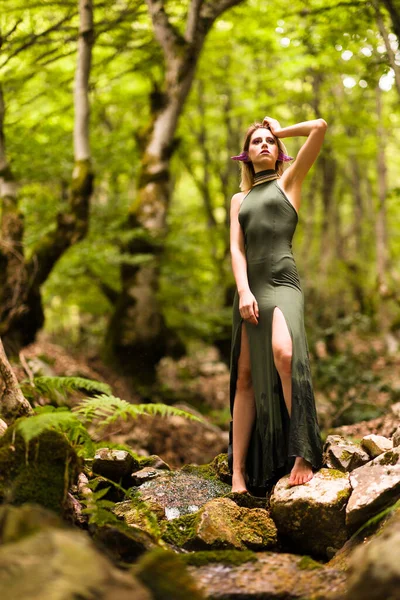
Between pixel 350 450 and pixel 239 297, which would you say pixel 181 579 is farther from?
pixel 239 297

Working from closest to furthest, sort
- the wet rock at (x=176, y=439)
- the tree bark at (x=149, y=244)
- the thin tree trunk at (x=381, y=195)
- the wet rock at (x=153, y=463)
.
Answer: the wet rock at (x=153, y=463)
the wet rock at (x=176, y=439)
the tree bark at (x=149, y=244)
the thin tree trunk at (x=381, y=195)

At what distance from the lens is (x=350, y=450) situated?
3523 millimetres

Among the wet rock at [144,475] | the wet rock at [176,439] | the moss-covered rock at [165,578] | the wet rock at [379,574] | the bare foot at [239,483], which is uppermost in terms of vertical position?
the wet rock at [379,574]

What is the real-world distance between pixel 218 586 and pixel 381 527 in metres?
0.96

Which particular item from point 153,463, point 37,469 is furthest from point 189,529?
point 153,463

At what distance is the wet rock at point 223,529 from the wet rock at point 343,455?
1.96ft

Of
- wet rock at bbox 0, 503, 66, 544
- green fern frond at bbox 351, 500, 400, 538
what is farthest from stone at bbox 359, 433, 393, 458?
wet rock at bbox 0, 503, 66, 544

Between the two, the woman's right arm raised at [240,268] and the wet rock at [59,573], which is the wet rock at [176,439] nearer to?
the woman's right arm raised at [240,268]

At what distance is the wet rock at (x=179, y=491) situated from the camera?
3.44 metres

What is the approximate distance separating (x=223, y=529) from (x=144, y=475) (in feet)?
3.70

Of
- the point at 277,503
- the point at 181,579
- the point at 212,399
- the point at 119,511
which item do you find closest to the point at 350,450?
the point at 277,503

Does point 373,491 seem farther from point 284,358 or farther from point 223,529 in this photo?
point 284,358

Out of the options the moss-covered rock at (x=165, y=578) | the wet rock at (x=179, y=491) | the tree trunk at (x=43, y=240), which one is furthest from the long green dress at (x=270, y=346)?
the tree trunk at (x=43, y=240)

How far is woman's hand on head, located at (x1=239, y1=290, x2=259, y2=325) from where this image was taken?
12.1ft
